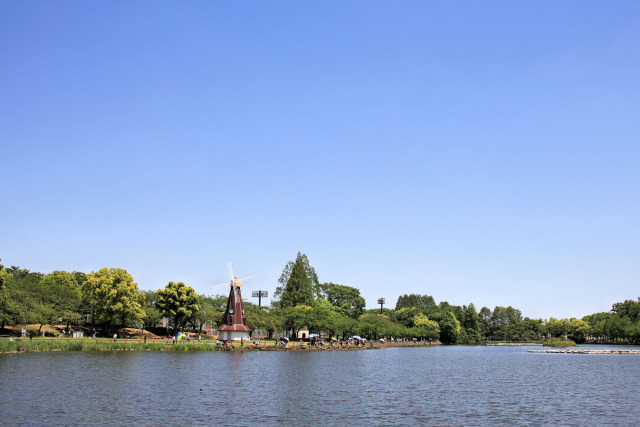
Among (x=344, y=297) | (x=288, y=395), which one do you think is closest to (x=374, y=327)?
(x=344, y=297)

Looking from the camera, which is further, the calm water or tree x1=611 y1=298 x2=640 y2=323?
tree x1=611 y1=298 x2=640 y2=323

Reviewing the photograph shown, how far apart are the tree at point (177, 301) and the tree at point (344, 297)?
168ft

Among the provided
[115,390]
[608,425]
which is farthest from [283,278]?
[608,425]

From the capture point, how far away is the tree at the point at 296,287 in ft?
395

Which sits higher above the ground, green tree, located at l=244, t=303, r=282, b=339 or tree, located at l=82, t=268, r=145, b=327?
tree, located at l=82, t=268, r=145, b=327

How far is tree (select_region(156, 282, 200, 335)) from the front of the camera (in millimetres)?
98562

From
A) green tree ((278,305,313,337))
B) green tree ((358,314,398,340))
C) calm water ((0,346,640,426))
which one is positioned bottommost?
calm water ((0,346,640,426))

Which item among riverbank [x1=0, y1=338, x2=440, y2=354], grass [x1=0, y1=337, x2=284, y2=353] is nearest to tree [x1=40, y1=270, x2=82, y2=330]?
riverbank [x1=0, y1=338, x2=440, y2=354]

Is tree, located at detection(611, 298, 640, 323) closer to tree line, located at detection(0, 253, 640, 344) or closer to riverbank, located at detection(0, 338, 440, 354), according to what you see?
tree line, located at detection(0, 253, 640, 344)

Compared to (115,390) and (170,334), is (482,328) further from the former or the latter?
(115,390)

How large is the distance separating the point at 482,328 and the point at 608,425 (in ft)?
594

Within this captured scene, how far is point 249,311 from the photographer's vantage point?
109062mm

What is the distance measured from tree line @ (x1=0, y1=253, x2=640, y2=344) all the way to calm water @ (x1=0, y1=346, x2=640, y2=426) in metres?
33.5

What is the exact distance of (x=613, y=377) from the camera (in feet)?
177
